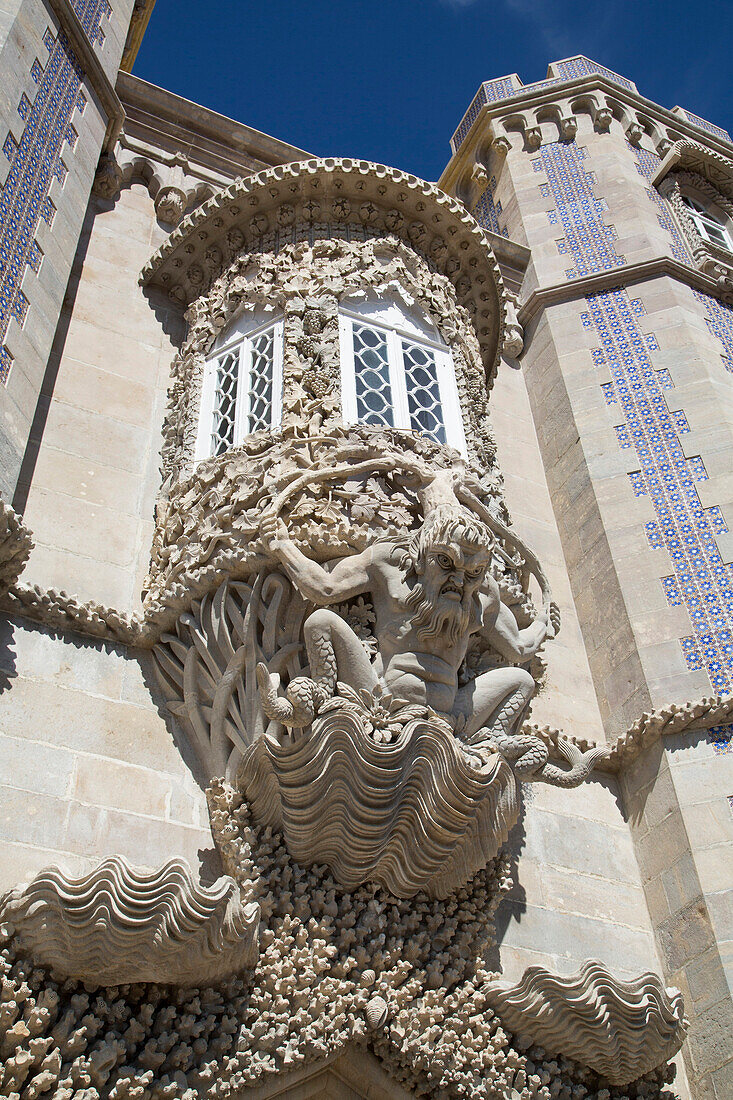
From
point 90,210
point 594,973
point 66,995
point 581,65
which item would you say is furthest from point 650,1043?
point 581,65

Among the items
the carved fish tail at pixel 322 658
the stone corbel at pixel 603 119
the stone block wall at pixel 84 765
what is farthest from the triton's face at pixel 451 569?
the stone corbel at pixel 603 119

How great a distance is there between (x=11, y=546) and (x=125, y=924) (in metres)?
2.25

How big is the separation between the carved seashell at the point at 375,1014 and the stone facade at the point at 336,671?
14 mm

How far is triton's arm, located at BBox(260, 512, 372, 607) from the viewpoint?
6031 mm

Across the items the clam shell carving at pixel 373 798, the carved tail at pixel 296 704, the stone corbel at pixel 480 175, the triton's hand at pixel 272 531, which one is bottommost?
the clam shell carving at pixel 373 798

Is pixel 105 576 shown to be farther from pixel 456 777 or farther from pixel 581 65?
pixel 581 65

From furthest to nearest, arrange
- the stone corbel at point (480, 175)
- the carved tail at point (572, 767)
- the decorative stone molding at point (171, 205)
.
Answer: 1. the stone corbel at point (480, 175)
2. the decorative stone molding at point (171, 205)
3. the carved tail at point (572, 767)

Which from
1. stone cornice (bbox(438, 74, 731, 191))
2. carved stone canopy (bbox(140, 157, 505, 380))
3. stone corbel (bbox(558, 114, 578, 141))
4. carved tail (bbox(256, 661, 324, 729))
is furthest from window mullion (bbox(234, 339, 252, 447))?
stone cornice (bbox(438, 74, 731, 191))

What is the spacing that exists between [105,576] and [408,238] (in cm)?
403

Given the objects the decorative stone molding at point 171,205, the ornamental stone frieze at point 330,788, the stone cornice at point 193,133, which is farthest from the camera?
the stone cornice at point 193,133

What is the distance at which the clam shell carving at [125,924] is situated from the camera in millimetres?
4547

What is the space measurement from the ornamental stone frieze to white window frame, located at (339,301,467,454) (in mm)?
38

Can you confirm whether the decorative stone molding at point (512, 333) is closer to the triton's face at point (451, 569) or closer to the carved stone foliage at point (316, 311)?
the carved stone foliage at point (316, 311)

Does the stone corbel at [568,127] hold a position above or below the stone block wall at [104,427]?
above
